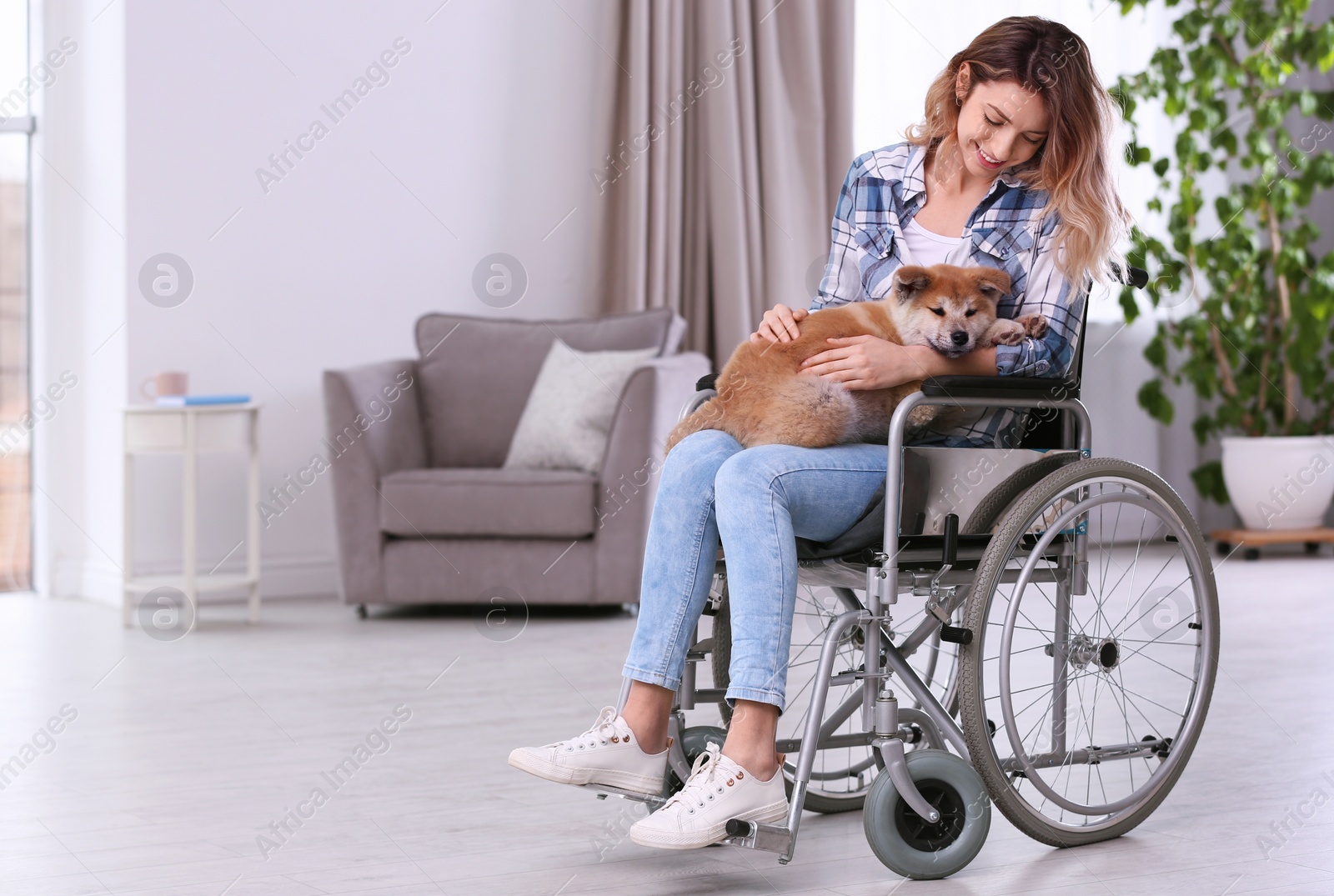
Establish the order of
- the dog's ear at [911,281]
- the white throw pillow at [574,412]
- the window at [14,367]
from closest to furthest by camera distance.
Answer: the dog's ear at [911,281] → the white throw pillow at [574,412] → the window at [14,367]

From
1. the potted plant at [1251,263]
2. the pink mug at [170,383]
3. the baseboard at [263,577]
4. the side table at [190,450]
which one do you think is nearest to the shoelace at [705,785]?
the side table at [190,450]

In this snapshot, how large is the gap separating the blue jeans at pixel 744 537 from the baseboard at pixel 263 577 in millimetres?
2558

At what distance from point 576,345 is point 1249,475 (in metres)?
2.46

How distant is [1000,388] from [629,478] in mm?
1909

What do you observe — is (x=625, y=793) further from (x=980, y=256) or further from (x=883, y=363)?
(x=980, y=256)

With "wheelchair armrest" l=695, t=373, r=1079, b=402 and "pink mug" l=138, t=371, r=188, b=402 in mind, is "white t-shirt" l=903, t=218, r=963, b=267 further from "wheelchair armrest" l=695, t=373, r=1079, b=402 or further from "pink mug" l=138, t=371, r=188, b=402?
"pink mug" l=138, t=371, r=188, b=402

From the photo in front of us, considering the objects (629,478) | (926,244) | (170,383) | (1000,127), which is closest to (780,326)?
(926,244)

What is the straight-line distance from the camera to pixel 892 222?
1796 mm

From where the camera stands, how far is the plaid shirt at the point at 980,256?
1651 millimetres

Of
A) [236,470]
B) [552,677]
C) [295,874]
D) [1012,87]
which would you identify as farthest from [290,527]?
[1012,87]

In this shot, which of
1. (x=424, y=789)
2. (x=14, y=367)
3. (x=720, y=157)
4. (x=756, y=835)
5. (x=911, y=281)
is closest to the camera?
(x=756, y=835)

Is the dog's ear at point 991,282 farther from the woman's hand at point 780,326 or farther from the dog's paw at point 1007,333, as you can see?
the woman's hand at point 780,326

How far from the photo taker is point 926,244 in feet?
5.78

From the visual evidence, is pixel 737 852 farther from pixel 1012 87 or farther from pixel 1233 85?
pixel 1233 85
